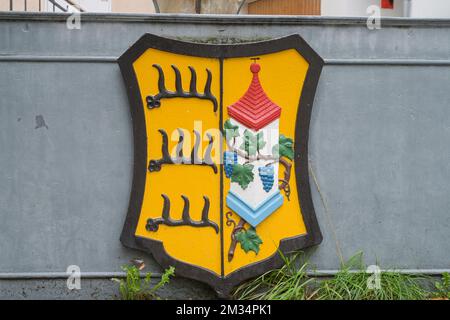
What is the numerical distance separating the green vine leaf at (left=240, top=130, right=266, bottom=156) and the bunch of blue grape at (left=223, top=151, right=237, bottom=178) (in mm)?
106

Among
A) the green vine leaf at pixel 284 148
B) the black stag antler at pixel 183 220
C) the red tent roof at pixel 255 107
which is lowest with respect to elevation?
the black stag antler at pixel 183 220

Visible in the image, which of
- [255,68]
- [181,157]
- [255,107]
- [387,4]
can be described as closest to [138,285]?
[181,157]

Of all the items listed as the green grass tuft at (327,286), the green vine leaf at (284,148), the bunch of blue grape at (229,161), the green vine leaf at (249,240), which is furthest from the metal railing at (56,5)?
the green grass tuft at (327,286)

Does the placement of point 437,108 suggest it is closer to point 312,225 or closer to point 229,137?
point 312,225

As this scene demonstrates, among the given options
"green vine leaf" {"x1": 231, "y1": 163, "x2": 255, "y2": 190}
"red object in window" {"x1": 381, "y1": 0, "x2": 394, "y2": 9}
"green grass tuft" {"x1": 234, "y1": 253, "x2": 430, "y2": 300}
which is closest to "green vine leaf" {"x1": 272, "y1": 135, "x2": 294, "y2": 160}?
"green vine leaf" {"x1": 231, "y1": 163, "x2": 255, "y2": 190}

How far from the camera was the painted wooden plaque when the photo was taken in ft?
16.5

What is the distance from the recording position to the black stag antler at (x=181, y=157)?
5.04m

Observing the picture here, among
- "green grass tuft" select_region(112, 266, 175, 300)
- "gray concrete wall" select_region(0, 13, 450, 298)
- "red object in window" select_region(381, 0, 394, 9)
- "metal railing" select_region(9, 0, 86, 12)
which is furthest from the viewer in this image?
"red object in window" select_region(381, 0, 394, 9)

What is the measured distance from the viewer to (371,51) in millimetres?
5234

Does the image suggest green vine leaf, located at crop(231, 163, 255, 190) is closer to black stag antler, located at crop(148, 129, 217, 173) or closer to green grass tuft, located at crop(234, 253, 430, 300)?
black stag antler, located at crop(148, 129, 217, 173)

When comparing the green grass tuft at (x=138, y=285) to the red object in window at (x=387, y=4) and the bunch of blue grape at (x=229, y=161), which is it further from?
the red object in window at (x=387, y=4)

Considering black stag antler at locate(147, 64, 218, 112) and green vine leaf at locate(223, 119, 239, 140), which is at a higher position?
black stag antler at locate(147, 64, 218, 112)

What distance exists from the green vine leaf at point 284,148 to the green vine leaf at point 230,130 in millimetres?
350

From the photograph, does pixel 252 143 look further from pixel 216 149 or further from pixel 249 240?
pixel 249 240
